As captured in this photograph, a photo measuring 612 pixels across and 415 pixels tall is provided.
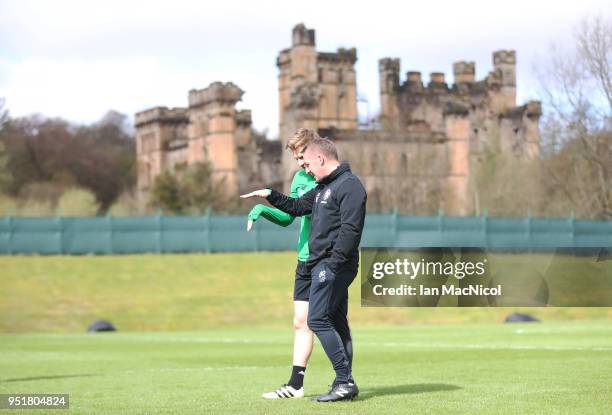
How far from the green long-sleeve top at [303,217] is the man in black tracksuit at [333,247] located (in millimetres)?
282

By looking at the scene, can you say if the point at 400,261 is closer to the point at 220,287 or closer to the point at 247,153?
the point at 220,287

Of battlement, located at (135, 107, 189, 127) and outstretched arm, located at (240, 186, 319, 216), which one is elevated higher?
battlement, located at (135, 107, 189, 127)

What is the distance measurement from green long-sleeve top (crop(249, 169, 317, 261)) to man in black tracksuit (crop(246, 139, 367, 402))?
282 mm

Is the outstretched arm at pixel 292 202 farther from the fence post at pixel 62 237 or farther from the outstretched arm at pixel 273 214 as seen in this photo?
the fence post at pixel 62 237

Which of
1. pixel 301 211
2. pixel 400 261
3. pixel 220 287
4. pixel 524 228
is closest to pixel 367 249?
pixel 400 261

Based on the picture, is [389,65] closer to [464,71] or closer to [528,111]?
[464,71]

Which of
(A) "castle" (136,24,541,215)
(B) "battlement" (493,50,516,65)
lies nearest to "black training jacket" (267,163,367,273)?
(A) "castle" (136,24,541,215)

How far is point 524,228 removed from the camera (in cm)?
5875

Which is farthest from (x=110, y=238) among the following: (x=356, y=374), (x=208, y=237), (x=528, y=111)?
(x=528, y=111)

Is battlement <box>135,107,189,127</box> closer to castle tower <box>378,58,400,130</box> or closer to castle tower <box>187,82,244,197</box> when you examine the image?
castle tower <box>187,82,244,197</box>

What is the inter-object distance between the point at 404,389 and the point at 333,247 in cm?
219

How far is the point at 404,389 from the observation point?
1308 centimetres

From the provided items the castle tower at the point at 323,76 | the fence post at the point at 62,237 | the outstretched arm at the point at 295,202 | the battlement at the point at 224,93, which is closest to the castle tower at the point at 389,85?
the castle tower at the point at 323,76

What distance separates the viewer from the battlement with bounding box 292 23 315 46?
412ft
